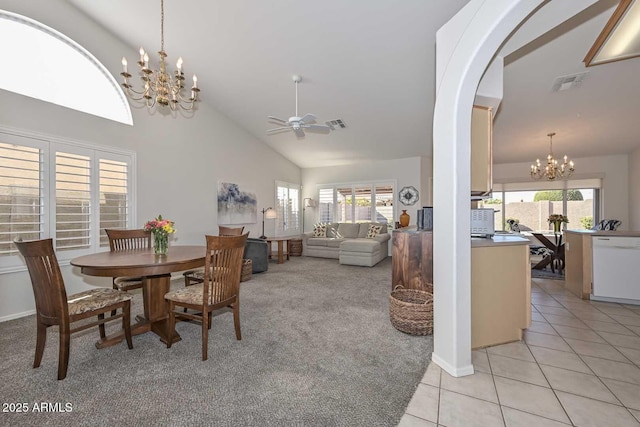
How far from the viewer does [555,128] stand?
489 cm

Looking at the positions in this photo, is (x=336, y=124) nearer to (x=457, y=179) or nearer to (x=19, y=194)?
(x=457, y=179)

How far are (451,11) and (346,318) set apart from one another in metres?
3.42

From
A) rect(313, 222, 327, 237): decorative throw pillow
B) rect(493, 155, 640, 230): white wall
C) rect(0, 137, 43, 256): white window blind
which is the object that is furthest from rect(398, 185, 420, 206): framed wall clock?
rect(0, 137, 43, 256): white window blind

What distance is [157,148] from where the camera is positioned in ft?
14.8

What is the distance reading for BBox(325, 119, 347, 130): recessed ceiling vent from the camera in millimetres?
5508

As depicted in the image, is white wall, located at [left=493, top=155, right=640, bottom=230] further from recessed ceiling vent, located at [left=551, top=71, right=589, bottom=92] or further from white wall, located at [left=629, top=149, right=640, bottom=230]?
recessed ceiling vent, located at [left=551, top=71, right=589, bottom=92]

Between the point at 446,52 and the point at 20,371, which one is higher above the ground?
the point at 446,52

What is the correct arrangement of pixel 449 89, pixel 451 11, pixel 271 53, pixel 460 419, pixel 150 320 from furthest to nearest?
pixel 271 53, pixel 451 11, pixel 150 320, pixel 449 89, pixel 460 419

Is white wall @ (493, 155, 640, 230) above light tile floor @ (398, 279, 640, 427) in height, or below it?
above

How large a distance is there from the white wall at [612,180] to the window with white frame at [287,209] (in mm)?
6990

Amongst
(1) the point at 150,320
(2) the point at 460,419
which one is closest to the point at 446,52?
(2) the point at 460,419

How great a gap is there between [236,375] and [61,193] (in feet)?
11.0

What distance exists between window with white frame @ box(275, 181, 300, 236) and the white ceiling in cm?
224

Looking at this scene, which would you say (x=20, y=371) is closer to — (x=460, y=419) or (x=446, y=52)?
(x=460, y=419)
